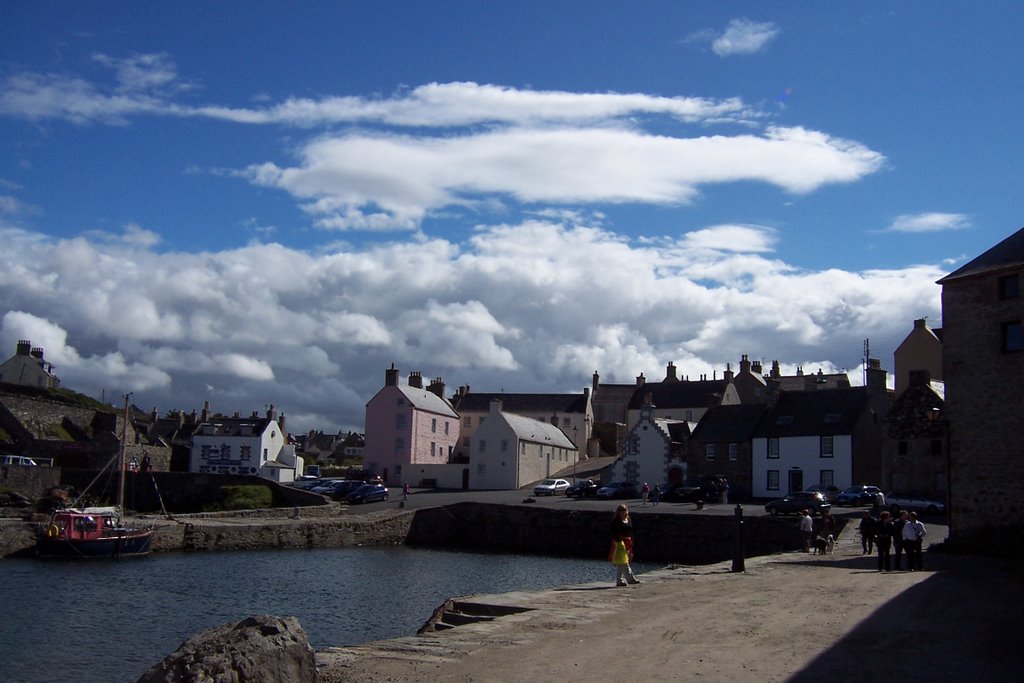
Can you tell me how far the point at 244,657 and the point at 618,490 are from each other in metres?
52.8

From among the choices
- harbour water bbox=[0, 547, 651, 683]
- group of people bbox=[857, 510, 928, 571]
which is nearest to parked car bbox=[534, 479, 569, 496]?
harbour water bbox=[0, 547, 651, 683]

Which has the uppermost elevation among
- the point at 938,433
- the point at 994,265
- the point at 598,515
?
the point at 994,265

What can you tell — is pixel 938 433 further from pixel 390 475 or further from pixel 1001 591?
pixel 390 475

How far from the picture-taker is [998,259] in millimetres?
28938

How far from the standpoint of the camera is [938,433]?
4841 cm

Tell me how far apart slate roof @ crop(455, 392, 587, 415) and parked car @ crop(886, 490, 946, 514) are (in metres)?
54.3

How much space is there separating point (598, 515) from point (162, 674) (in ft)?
134

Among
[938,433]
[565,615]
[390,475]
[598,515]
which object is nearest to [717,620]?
[565,615]

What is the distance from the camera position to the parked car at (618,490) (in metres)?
60.2

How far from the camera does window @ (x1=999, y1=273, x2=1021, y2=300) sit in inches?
1103

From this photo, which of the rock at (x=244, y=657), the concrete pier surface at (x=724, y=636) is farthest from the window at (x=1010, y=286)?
the rock at (x=244, y=657)

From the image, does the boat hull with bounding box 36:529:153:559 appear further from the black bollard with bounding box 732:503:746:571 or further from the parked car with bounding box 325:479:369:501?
the black bollard with bounding box 732:503:746:571

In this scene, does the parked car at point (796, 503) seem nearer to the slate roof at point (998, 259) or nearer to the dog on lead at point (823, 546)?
the dog on lead at point (823, 546)

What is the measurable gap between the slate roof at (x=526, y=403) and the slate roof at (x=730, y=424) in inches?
1390
